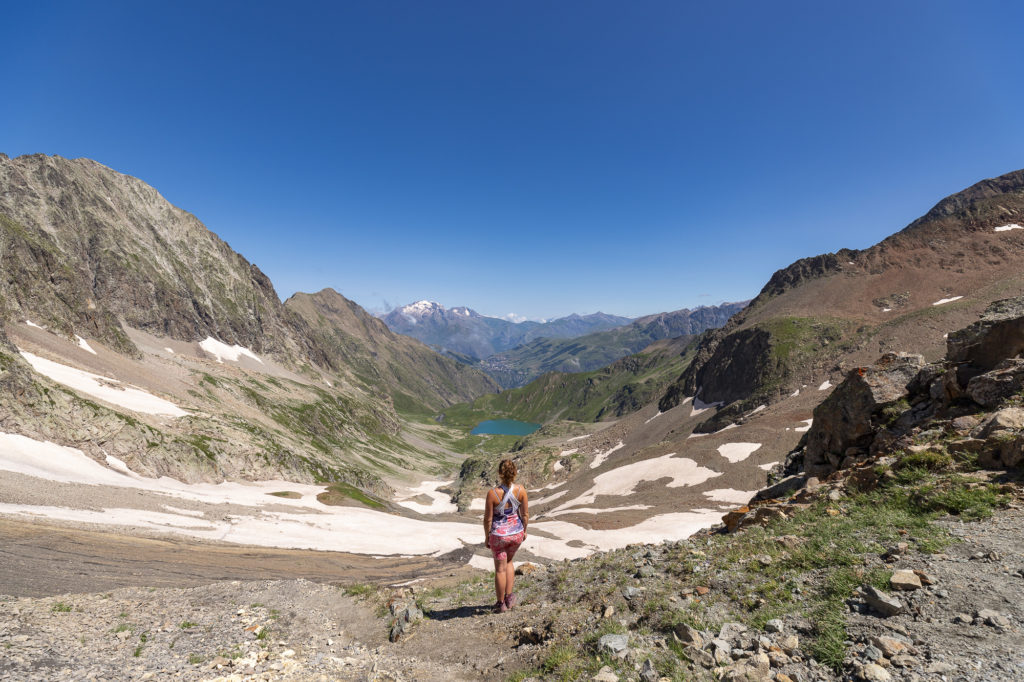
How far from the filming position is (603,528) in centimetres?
4325

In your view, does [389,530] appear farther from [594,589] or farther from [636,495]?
[594,589]

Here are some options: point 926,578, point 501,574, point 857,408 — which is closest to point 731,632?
point 926,578

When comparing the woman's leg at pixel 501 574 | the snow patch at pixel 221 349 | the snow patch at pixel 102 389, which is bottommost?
the woman's leg at pixel 501 574

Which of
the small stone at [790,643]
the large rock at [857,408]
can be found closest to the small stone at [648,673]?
the small stone at [790,643]

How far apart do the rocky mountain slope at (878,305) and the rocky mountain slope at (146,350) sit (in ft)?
300

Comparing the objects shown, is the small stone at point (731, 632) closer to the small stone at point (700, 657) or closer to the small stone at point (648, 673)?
the small stone at point (700, 657)

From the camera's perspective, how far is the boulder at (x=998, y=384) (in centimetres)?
1245

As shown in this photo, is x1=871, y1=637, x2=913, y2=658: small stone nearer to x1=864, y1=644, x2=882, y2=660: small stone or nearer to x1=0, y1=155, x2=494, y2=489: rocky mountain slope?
x1=864, y1=644, x2=882, y2=660: small stone

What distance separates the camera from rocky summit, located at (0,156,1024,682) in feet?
23.3

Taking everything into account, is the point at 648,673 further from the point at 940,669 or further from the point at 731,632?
the point at 940,669

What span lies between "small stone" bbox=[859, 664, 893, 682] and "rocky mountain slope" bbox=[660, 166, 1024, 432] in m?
81.2

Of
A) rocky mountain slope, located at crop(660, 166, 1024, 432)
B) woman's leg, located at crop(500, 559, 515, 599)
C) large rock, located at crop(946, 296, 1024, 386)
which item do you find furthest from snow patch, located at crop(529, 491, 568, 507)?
woman's leg, located at crop(500, 559, 515, 599)

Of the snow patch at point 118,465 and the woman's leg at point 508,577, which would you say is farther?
the snow patch at point 118,465

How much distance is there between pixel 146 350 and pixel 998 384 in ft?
536
